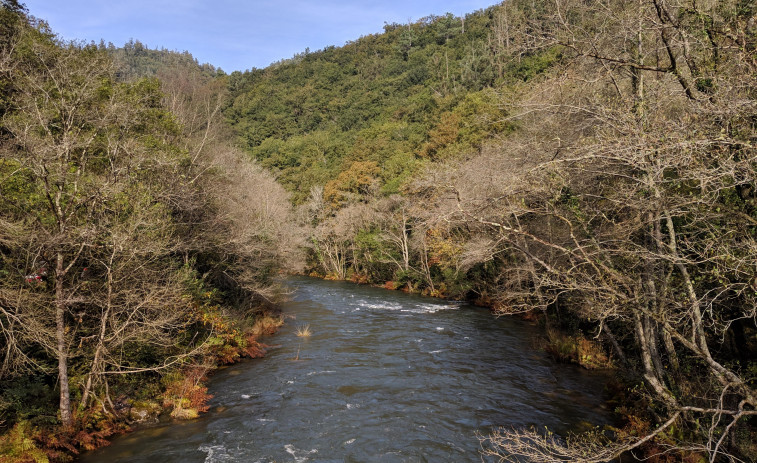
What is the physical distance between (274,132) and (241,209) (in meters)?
64.3

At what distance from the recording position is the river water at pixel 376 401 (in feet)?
28.9

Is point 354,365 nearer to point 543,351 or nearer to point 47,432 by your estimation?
point 543,351

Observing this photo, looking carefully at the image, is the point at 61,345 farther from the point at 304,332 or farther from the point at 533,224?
the point at 533,224

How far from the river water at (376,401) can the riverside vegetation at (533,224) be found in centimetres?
113

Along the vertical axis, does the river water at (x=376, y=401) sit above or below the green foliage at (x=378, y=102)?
below

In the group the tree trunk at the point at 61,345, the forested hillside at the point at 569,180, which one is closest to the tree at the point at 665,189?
the forested hillside at the point at 569,180

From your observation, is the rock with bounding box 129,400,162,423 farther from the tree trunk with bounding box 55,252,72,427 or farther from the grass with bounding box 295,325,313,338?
the grass with bounding box 295,325,313,338

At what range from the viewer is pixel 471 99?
1652 inches

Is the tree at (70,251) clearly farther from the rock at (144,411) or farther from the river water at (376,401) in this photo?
the river water at (376,401)

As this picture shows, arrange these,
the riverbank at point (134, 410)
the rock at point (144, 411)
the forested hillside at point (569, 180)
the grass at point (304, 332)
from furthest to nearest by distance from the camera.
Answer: the grass at point (304, 332), the rock at point (144, 411), the riverbank at point (134, 410), the forested hillside at point (569, 180)

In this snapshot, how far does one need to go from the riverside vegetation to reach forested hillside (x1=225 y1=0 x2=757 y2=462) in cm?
9

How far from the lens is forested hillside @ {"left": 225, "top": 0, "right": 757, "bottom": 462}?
5035 millimetres

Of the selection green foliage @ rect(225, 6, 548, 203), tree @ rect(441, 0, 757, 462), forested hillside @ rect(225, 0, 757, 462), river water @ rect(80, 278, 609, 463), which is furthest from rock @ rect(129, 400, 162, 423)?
green foliage @ rect(225, 6, 548, 203)

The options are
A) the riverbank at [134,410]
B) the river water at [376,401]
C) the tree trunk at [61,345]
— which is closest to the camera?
the riverbank at [134,410]
